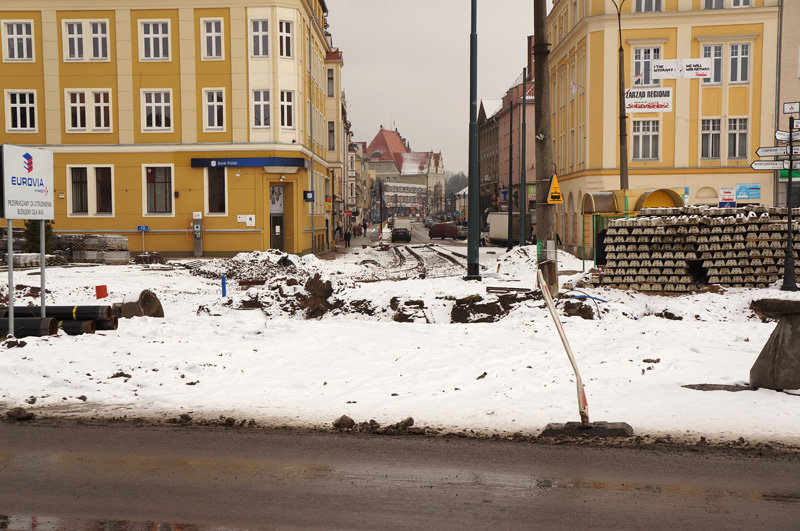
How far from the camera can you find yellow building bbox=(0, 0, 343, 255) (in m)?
35.3

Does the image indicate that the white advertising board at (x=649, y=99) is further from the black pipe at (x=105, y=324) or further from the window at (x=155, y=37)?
the window at (x=155, y=37)

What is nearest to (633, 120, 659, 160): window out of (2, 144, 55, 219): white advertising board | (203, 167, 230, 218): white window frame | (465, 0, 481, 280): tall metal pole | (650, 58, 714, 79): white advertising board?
(650, 58, 714, 79): white advertising board

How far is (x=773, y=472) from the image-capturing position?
552cm

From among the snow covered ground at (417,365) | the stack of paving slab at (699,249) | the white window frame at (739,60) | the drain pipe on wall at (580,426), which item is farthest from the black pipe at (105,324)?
the white window frame at (739,60)

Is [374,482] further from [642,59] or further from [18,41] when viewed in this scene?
[18,41]

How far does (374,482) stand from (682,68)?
2497 cm

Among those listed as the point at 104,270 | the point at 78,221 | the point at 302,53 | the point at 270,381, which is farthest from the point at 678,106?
the point at 270,381

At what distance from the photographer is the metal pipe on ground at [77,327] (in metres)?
11.2

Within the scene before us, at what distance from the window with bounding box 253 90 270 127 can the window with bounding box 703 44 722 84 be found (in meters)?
21.0

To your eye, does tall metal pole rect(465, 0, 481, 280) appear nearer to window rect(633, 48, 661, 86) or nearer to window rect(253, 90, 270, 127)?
window rect(253, 90, 270, 127)

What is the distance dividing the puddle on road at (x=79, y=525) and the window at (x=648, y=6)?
36298mm

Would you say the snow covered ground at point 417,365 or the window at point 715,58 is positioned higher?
the window at point 715,58

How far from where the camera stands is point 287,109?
35.8 meters

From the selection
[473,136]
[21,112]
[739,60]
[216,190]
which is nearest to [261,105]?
[216,190]
